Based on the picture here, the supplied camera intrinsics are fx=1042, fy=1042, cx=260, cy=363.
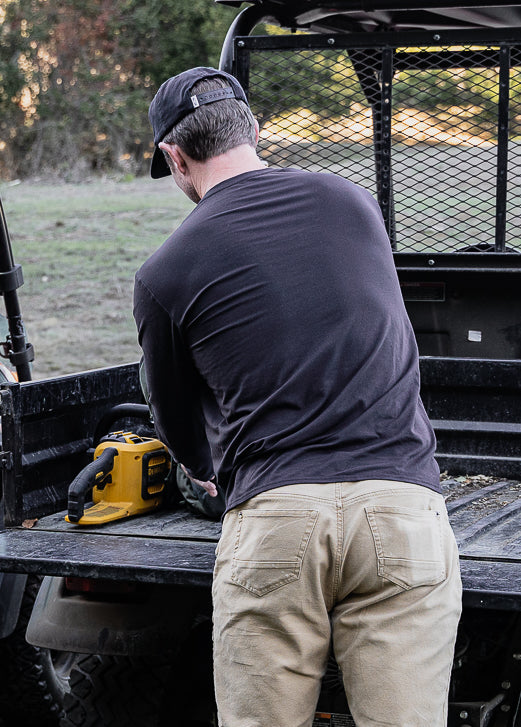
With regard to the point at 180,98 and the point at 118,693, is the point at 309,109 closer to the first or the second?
the point at 180,98

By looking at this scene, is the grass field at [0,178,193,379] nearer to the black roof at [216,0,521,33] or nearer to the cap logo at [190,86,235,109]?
the black roof at [216,0,521,33]

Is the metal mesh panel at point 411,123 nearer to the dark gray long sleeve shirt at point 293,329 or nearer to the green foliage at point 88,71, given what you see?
the dark gray long sleeve shirt at point 293,329

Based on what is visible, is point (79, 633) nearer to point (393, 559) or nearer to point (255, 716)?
point (255, 716)

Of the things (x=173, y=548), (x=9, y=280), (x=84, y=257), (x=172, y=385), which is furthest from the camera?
(x=84, y=257)

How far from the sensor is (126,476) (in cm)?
297

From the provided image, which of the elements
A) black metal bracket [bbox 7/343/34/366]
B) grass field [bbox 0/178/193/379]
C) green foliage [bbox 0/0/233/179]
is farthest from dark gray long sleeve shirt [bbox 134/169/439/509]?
green foliage [bbox 0/0/233/179]

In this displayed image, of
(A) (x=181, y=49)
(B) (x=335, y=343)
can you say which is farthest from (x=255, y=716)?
(A) (x=181, y=49)

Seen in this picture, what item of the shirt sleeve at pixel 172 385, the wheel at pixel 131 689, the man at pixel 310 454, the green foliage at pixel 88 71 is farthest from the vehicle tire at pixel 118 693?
the green foliage at pixel 88 71

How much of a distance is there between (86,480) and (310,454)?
1.03 metres

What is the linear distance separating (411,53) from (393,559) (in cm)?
232

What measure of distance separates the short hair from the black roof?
1.54m

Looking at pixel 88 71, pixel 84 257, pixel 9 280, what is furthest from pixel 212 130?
pixel 88 71

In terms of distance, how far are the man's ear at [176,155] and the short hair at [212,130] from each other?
0.05ft

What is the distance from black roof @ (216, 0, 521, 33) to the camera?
11.8 ft
